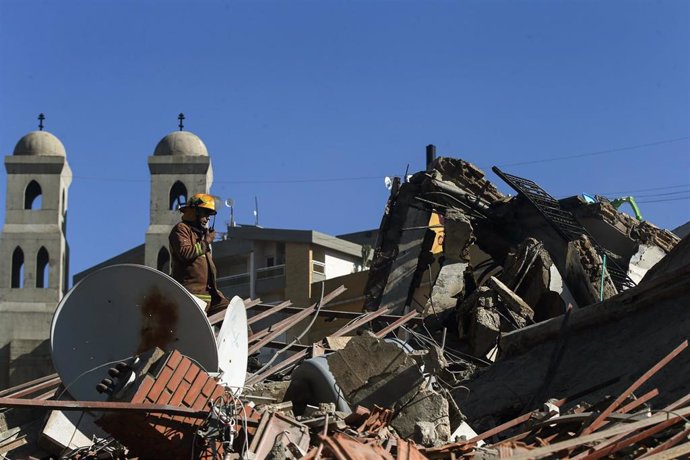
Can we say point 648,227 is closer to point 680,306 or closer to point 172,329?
point 680,306

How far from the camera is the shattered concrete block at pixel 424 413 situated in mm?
8305

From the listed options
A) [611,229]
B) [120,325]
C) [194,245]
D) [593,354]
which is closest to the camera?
[120,325]

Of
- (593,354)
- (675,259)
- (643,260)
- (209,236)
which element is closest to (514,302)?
(675,259)

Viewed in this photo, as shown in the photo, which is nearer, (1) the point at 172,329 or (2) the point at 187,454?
(2) the point at 187,454

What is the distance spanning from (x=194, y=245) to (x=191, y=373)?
11.2 ft

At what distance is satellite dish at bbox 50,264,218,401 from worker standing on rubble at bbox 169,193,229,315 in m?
2.39

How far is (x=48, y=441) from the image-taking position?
Answer: 8.70 meters

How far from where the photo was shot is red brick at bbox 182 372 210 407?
24.0ft

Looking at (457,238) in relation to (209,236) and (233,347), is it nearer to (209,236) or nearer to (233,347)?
(209,236)

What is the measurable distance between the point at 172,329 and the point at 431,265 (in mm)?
10894

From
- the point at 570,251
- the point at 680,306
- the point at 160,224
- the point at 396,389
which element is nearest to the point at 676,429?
the point at 396,389

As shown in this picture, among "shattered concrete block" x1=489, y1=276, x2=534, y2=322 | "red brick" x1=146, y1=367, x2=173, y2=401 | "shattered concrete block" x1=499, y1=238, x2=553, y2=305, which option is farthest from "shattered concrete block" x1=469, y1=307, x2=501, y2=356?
"red brick" x1=146, y1=367, x2=173, y2=401

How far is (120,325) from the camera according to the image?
8.16 m

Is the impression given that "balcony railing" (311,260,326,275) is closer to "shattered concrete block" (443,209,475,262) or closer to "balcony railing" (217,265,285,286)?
"balcony railing" (217,265,285,286)
